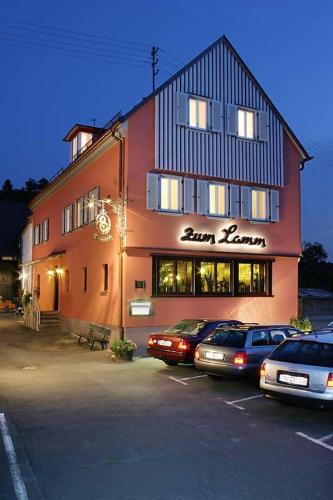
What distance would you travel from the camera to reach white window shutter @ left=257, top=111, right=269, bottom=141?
21047mm

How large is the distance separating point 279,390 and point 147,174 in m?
10.8

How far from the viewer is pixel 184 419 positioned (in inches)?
352

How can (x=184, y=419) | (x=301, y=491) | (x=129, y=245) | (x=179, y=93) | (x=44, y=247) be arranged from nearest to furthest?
(x=301, y=491) → (x=184, y=419) → (x=129, y=245) → (x=179, y=93) → (x=44, y=247)

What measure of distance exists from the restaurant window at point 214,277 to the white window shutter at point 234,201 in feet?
6.43

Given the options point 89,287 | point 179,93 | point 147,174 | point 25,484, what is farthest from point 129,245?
point 25,484

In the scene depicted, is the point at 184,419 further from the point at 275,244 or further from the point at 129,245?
the point at 275,244

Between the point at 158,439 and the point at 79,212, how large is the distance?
16.6 metres

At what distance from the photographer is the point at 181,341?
536 inches

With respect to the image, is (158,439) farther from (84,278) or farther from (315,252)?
(315,252)

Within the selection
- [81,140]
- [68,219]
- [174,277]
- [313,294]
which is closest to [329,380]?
[174,277]

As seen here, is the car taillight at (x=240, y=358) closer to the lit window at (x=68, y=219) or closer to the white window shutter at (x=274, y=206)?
the white window shutter at (x=274, y=206)

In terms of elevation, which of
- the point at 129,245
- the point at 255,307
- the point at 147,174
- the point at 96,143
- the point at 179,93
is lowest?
the point at 255,307

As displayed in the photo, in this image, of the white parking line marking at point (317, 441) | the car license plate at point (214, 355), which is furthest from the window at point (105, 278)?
the white parking line marking at point (317, 441)

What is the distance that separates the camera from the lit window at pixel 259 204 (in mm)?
20938
